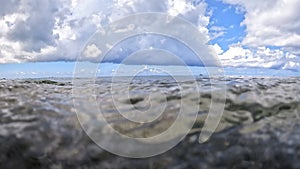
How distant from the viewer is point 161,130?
242 inches

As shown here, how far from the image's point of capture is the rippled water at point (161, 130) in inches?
219

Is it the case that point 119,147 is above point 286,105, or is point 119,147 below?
below

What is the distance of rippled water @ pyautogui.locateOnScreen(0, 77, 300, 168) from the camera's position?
219 inches

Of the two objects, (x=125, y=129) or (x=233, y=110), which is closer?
(x=125, y=129)

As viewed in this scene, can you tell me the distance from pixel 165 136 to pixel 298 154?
8.10ft

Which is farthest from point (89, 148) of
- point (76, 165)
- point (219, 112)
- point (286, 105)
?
point (286, 105)

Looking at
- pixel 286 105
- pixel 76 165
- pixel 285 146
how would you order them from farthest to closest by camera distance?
1. pixel 286 105
2. pixel 285 146
3. pixel 76 165

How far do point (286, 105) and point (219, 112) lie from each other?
6.18 feet

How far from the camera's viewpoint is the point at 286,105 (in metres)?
7.46

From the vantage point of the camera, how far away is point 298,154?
5781 millimetres

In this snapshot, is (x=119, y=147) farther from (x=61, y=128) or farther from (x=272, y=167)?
(x=272, y=167)

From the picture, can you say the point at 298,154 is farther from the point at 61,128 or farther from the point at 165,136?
the point at 61,128

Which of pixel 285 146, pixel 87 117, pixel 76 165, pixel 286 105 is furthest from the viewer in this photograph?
pixel 286 105

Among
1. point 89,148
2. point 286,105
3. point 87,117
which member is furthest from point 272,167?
point 87,117
